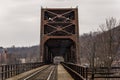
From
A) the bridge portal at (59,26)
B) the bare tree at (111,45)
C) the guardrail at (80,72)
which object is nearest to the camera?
the guardrail at (80,72)

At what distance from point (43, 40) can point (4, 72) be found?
48.9 m

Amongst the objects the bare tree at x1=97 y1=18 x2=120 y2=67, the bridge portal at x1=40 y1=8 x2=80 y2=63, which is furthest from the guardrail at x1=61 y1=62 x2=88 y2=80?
the bridge portal at x1=40 y1=8 x2=80 y2=63

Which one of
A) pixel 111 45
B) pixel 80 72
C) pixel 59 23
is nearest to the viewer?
pixel 80 72

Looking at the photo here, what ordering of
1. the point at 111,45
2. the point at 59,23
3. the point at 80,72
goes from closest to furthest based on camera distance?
the point at 80,72
the point at 111,45
the point at 59,23

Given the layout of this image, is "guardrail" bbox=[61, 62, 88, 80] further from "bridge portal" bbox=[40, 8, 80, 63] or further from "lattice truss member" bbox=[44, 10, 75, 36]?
"lattice truss member" bbox=[44, 10, 75, 36]

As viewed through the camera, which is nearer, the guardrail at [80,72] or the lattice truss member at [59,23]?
the guardrail at [80,72]

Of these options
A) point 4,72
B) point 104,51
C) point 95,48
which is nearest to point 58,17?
point 95,48

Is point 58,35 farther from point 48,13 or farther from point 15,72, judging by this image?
point 15,72

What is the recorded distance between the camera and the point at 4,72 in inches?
1308

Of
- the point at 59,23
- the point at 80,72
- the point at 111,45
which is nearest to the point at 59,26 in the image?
the point at 59,23

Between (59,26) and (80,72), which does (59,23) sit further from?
(80,72)

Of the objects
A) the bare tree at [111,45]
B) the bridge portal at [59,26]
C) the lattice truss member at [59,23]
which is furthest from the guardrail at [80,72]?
the lattice truss member at [59,23]

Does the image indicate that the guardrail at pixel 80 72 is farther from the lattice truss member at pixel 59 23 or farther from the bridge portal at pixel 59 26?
the lattice truss member at pixel 59 23

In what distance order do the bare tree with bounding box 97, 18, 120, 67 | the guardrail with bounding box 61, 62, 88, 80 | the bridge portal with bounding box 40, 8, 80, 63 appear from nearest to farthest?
the guardrail with bounding box 61, 62, 88, 80 → the bare tree with bounding box 97, 18, 120, 67 → the bridge portal with bounding box 40, 8, 80, 63
